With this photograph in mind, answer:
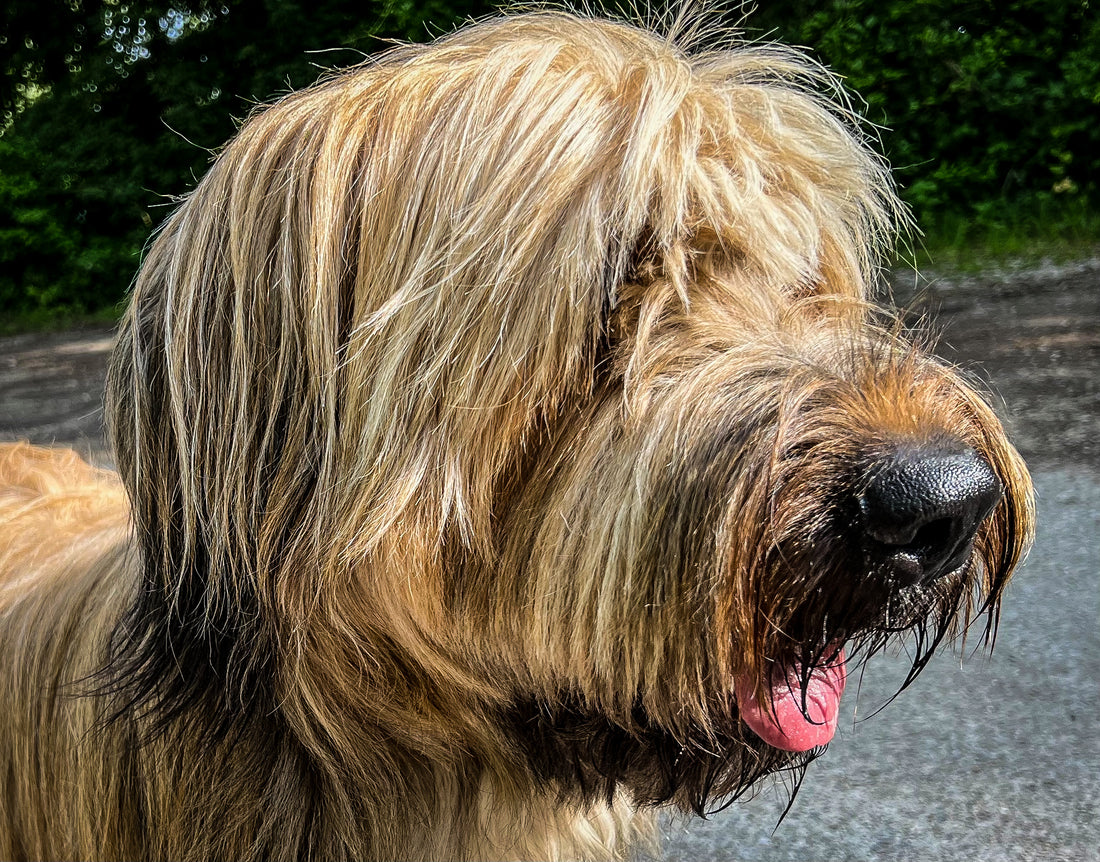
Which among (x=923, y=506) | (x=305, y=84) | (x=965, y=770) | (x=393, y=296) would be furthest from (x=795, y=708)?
(x=305, y=84)

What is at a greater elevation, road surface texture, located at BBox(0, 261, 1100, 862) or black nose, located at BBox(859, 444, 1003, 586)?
black nose, located at BBox(859, 444, 1003, 586)

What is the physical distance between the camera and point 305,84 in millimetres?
11609

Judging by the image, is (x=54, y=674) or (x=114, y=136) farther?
(x=114, y=136)

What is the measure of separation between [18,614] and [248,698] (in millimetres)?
769

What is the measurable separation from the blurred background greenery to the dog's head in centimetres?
411

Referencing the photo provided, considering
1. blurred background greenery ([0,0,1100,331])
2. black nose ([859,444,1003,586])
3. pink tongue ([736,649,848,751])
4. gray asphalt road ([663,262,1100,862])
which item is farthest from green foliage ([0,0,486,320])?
black nose ([859,444,1003,586])

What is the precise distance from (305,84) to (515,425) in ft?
36.7

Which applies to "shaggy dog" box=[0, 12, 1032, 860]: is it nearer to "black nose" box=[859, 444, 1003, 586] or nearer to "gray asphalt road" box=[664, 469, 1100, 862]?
"black nose" box=[859, 444, 1003, 586]

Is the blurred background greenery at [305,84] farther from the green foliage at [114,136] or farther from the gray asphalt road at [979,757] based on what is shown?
the gray asphalt road at [979,757]

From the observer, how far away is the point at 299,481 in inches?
58.5

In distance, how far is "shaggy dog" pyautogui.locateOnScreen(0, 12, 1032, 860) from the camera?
1.40 metres

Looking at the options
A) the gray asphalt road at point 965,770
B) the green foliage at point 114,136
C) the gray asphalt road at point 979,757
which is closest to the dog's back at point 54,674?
the gray asphalt road at point 979,757

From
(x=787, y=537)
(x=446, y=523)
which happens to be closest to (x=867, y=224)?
(x=787, y=537)

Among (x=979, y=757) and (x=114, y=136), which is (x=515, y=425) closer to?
(x=979, y=757)
